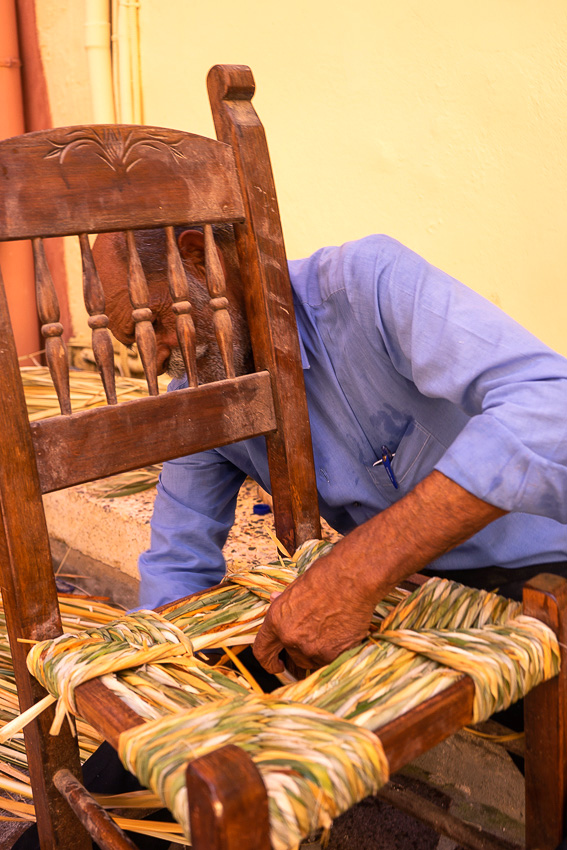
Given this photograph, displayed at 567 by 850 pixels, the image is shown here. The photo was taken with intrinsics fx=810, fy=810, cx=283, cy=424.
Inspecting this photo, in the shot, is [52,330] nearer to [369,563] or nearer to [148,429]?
[148,429]

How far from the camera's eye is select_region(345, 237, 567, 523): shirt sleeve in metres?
0.89

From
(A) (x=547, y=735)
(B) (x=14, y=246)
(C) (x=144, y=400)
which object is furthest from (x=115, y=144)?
(B) (x=14, y=246)

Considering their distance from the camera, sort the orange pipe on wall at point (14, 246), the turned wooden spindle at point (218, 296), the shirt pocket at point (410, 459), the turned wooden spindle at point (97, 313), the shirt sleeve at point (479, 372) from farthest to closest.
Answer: the orange pipe on wall at point (14, 246)
the shirt pocket at point (410, 459)
the turned wooden spindle at point (218, 296)
the turned wooden spindle at point (97, 313)
the shirt sleeve at point (479, 372)

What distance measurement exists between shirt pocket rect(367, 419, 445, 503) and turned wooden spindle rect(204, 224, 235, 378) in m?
0.31

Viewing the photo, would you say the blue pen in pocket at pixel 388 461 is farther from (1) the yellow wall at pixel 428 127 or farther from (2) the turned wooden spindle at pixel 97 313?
(1) the yellow wall at pixel 428 127

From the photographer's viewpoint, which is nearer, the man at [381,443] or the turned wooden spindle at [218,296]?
the man at [381,443]

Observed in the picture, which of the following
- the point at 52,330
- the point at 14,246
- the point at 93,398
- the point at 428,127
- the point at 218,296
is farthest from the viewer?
the point at 14,246

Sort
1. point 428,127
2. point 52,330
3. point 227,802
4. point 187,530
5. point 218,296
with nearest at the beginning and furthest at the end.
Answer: point 227,802, point 52,330, point 218,296, point 187,530, point 428,127

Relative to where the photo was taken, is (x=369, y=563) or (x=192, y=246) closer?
(x=369, y=563)

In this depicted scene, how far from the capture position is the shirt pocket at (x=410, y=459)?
4.00ft

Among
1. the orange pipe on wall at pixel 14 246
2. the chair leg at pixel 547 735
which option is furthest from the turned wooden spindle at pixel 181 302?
the orange pipe on wall at pixel 14 246

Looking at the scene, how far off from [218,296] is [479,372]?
1.20 feet

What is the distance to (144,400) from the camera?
103 centimetres

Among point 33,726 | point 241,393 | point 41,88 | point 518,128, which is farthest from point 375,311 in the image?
point 41,88
